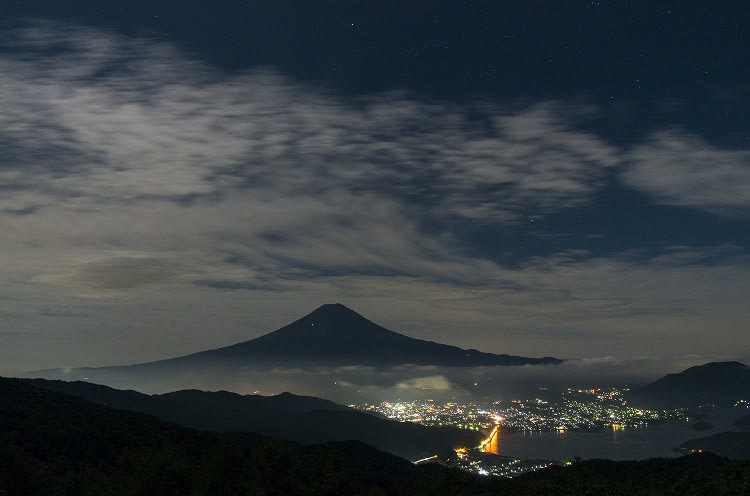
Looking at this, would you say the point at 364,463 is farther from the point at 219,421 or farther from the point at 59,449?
the point at 219,421

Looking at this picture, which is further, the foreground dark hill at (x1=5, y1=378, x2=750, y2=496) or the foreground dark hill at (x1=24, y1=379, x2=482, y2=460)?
the foreground dark hill at (x1=24, y1=379, x2=482, y2=460)

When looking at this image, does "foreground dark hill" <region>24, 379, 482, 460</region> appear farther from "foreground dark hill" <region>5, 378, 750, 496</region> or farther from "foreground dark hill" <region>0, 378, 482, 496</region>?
"foreground dark hill" <region>5, 378, 750, 496</region>

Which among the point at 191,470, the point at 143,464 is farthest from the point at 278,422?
the point at 191,470

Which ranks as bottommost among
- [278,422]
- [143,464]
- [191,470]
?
[278,422]

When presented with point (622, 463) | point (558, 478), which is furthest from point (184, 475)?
point (622, 463)

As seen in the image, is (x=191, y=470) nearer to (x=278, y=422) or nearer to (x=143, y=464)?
(x=143, y=464)

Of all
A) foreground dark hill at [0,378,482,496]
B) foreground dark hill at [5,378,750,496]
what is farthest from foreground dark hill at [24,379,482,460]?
foreground dark hill at [5,378,750,496]

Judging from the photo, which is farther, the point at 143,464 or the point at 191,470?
the point at 143,464

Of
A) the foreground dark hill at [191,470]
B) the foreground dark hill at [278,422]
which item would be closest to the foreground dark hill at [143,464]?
the foreground dark hill at [191,470]
